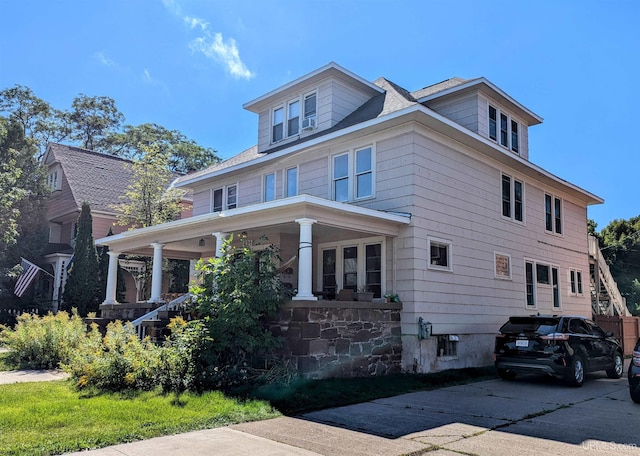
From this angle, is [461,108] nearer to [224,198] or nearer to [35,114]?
[224,198]

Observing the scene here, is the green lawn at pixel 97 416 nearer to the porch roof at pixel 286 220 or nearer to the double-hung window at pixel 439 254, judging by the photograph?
the porch roof at pixel 286 220

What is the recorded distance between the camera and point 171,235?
14.5 m

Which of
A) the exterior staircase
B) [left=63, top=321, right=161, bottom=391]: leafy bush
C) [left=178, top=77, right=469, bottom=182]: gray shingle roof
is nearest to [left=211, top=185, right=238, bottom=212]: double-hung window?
[left=178, top=77, right=469, bottom=182]: gray shingle roof

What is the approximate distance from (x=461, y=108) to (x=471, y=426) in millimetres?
10376

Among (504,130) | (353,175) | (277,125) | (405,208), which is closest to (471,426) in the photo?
(405,208)

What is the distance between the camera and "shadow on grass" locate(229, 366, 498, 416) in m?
8.04

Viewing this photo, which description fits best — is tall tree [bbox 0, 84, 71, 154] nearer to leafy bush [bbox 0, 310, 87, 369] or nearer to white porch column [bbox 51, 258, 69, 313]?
white porch column [bbox 51, 258, 69, 313]

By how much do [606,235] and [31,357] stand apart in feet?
119

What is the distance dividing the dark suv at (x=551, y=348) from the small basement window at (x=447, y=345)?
1452 mm

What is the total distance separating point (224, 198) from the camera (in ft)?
57.6

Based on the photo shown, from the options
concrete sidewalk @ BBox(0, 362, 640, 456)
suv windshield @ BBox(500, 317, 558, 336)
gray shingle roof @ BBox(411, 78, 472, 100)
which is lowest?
concrete sidewalk @ BBox(0, 362, 640, 456)

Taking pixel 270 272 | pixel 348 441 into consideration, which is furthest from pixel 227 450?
pixel 270 272

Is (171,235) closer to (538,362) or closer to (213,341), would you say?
(213,341)

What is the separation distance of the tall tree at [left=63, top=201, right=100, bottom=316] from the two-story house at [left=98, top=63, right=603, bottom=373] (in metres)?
5.18
